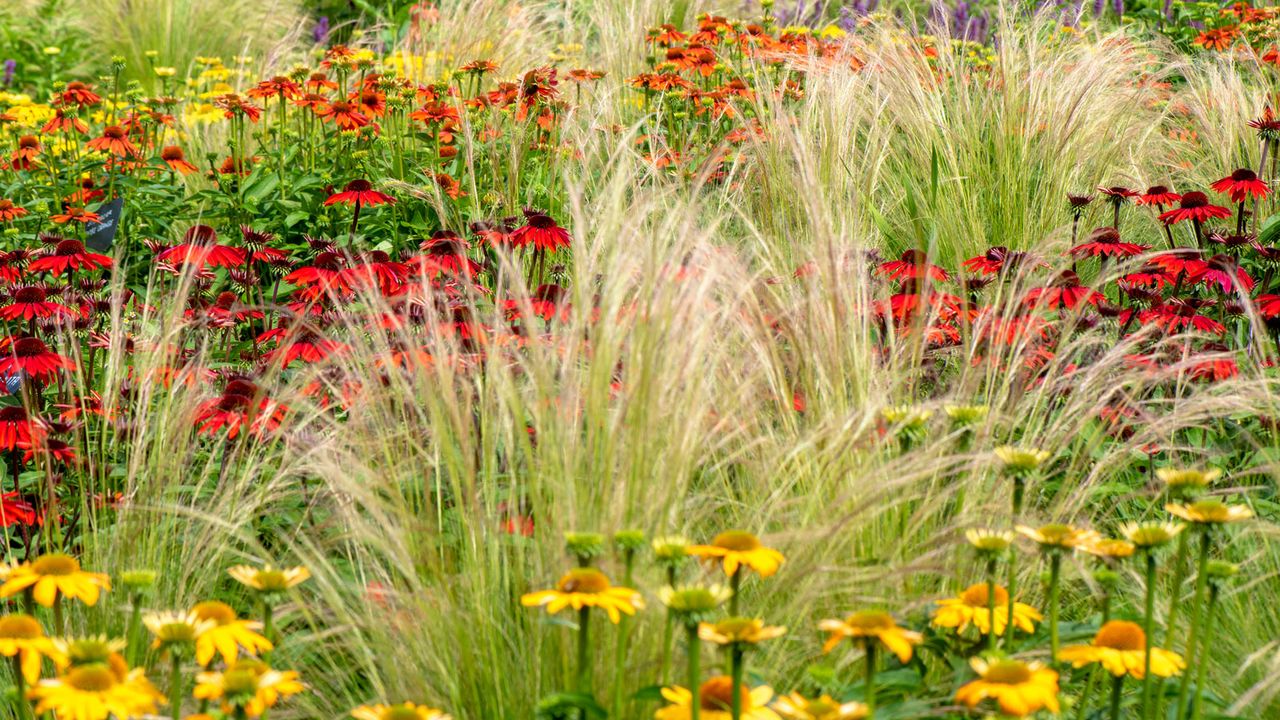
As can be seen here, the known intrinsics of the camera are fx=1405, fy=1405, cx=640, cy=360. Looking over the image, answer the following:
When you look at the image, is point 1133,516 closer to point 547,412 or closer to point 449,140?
point 547,412

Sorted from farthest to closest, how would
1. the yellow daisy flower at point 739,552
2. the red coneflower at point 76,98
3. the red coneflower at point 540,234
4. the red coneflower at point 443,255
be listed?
the red coneflower at point 76,98 → the red coneflower at point 540,234 → the red coneflower at point 443,255 → the yellow daisy flower at point 739,552

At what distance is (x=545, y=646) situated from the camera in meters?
1.98

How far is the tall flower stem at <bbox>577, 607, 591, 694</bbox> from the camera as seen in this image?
1.59 meters

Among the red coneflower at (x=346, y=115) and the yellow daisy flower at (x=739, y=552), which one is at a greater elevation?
the red coneflower at (x=346, y=115)

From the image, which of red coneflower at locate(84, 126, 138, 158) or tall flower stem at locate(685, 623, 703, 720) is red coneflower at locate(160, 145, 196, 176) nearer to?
red coneflower at locate(84, 126, 138, 158)

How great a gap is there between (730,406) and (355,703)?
2.48 ft

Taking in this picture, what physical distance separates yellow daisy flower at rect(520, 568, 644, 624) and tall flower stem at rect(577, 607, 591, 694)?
0.02 metres

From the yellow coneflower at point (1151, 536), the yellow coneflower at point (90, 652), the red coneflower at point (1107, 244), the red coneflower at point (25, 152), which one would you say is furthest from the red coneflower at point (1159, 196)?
the red coneflower at point (25, 152)

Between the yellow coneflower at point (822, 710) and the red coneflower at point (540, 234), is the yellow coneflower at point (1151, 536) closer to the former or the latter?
the yellow coneflower at point (822, 710)

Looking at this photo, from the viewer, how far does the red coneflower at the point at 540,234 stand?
3.14 meters

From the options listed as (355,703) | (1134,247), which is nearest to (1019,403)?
(1134,247)

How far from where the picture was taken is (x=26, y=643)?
61.2 inches

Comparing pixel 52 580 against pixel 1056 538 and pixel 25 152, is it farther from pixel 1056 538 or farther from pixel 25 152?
pixel 25 152

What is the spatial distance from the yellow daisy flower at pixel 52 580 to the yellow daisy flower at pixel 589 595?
56cm
